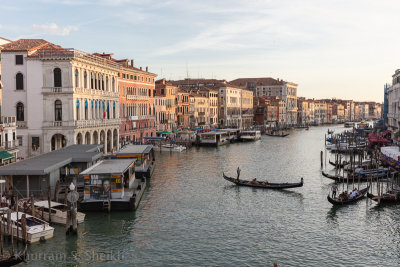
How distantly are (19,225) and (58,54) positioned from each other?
1585 cm

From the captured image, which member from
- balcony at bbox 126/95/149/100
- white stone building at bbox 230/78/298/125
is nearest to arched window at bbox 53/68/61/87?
balcony at bbox 126/95/149/100

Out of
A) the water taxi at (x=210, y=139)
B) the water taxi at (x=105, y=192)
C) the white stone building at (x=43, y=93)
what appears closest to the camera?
the water taxi at (x=105, y=192)

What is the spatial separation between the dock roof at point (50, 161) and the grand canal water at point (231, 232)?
117 inches

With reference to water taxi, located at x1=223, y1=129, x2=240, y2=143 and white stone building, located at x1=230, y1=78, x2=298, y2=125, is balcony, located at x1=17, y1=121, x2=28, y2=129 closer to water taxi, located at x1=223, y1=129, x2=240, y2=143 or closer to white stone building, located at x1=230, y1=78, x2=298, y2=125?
water taxi, located at x1=223, y1=129, x2=240, y2=143

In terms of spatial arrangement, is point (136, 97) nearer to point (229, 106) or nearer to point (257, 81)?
point (229, 106)

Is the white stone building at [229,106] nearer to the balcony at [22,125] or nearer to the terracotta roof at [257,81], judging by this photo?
the terracotta roof at [257,81]

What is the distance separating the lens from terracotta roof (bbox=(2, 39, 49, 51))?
1070 inches

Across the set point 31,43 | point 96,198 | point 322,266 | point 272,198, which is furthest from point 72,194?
point 31,43

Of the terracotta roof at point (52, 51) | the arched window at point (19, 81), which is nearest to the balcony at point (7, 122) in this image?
the arched window at point (19, 81)

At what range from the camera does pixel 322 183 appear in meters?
24.9

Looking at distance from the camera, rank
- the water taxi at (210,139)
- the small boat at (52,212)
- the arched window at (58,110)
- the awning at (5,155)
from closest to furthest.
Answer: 1. the small boat at (52,212)
2. the awning at (5,155)
3. the arched window at (58,110)
4. the water taxi at (210,139)

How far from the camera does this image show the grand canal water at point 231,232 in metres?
13.0

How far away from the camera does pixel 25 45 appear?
2794 centimetres

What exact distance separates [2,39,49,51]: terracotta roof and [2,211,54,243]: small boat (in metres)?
16.0
